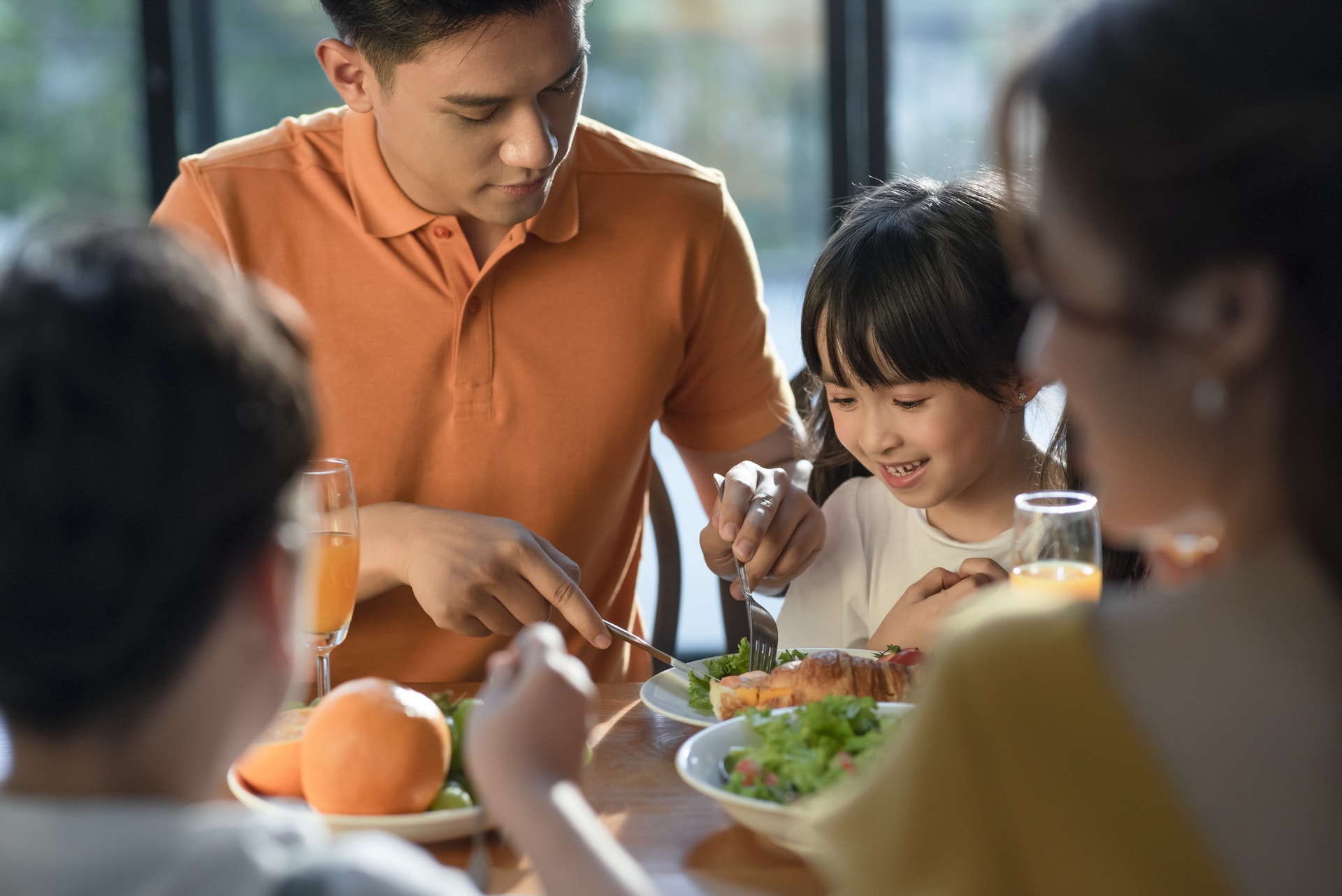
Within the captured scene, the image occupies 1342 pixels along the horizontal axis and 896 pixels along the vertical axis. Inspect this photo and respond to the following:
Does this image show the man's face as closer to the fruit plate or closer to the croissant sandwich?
the croissant sandwich

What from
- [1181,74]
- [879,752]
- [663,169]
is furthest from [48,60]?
[1181,74]

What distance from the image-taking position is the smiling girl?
1.73 metres

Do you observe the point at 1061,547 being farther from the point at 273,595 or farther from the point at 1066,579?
the point at 273,595

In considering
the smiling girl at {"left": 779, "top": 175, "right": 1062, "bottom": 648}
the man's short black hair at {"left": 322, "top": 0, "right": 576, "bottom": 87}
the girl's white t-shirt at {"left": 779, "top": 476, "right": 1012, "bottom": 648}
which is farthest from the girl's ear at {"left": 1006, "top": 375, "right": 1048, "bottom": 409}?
the man's short black hair at {"left": 322, "top": 0, "right": 576, "bottom": 87}

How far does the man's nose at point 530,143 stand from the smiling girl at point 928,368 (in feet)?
1.54

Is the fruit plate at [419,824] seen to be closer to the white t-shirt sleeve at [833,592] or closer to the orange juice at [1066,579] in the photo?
the orange juice at [1066,579]

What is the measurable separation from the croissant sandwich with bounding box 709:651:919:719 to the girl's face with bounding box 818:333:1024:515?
49cm

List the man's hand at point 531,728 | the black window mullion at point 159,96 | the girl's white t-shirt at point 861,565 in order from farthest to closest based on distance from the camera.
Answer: the black window mullion at point 159,96 → the girl's white t-shirt at point 861,565 → the man's hand at point 531,728

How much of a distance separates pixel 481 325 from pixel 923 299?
0.64 meters

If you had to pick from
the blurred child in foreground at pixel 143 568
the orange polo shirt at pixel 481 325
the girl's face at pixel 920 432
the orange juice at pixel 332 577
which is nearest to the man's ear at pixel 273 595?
the blurred child in foreground at pixel 143 568

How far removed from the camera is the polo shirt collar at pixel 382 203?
5.93ft

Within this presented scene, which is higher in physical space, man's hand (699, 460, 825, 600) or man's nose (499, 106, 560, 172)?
man's nose (499, 106, 560, 172)

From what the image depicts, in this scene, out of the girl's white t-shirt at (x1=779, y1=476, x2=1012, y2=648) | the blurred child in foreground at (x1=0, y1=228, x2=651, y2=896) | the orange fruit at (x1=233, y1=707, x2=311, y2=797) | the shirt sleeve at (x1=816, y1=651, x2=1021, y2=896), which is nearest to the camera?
the blurred child in foreground at (x1=0, y1=228, x2=651, y2=896)

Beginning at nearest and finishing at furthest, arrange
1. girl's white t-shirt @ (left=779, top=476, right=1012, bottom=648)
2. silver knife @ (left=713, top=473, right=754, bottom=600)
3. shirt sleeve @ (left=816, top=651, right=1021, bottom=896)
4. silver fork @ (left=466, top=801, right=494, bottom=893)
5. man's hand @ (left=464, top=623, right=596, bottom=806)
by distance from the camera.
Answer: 1. shirt sleeve @ (left=816, top=651, right=1021, bottom=896)
2. man's hand @ (left=464, top=623, right=596, bottom=806)
3. silver fork @ (left=466, top=801, right=494, bottom=893)
4. silver knife @ (left=713, top=473, right=754, bottom=600)
5. girl's white t-shirt @ (left=779, top=476, right=1012, bottom=648)
